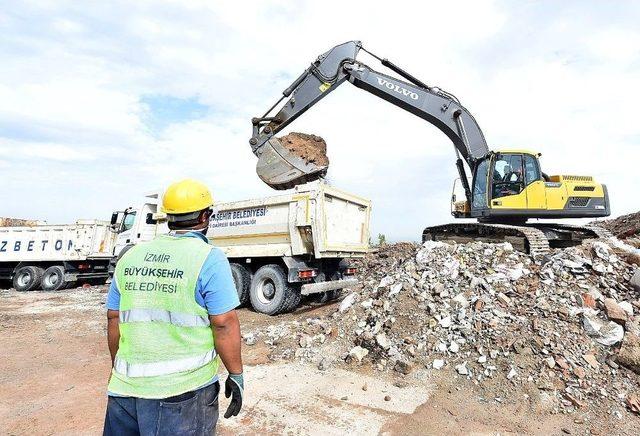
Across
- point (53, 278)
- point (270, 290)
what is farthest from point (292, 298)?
point (53, 278)

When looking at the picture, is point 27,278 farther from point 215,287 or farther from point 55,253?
point 215,287

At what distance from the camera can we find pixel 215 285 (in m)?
1.81

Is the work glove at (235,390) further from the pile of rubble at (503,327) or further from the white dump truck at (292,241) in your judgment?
the white dump truck at (292,241)

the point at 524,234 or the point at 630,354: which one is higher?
the point at 524,234

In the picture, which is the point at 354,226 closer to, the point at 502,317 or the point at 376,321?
the point at 376,321

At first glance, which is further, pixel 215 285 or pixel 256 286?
pixel 256 286

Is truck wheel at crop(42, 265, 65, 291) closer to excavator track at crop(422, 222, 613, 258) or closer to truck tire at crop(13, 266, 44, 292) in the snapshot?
truck tire at crop(13, 266, 44, 292)

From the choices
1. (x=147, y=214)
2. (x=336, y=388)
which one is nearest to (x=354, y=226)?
(x=336, y=388)

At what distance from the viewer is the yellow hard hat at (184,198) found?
2.02 m

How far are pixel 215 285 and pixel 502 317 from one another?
171 inches

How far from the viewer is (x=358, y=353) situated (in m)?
5.05

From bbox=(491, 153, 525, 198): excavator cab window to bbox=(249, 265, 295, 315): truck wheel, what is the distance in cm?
483

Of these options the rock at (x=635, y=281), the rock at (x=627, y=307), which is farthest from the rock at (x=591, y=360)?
the rock at (x=635, y=281)

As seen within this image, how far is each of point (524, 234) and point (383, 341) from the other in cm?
388
